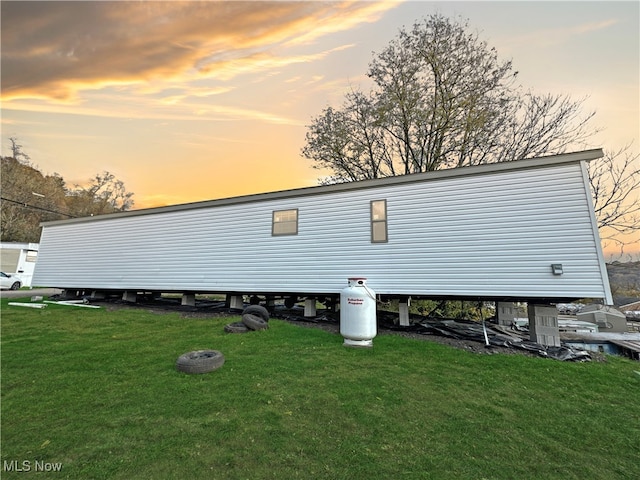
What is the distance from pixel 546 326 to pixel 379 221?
471 cm

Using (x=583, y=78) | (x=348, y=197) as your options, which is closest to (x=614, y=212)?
(x=583, y=78)

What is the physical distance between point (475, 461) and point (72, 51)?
14.6m

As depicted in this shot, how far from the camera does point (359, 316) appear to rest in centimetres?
614

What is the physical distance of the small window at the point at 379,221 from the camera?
8.03 metres

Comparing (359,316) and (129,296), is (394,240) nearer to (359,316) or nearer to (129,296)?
(359,316)

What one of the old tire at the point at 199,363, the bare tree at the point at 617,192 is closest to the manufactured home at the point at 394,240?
the old tire at the point at 199,363

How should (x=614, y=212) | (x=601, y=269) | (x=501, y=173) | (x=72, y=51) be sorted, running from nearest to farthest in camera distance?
1. (x=601, y=269)
2. (x=501, y=173)
3. (x=72, y=51)
4. (x=614, y=212)

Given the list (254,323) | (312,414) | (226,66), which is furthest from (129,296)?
(312,414)

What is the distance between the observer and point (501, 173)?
7066mm

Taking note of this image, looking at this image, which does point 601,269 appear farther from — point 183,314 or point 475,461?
point 183,314

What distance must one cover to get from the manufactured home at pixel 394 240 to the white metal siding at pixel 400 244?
0.09ft

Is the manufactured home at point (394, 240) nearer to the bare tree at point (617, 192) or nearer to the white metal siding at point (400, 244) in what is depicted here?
the white metal siding at point (400, 244)

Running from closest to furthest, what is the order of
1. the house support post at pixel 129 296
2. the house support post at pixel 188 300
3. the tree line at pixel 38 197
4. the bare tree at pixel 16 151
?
the house support post at pixel 188 300, the house support post at pixel 129 296, the tree line at pixel 38 197, the bare tree at pixel 16 151

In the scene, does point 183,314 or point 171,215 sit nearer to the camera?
point 183,314
